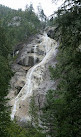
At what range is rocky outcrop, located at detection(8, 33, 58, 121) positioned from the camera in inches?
1107

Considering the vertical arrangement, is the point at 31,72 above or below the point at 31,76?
above

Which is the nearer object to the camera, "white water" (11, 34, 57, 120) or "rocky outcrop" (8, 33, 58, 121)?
"rocky outcrop" (8, 33, 58, 121)

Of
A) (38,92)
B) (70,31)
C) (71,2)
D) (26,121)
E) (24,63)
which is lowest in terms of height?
(26,121)

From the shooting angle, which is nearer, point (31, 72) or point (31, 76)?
point (31, 76)

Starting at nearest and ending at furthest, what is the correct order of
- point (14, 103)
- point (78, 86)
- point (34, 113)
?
1. point (78, 86)
2. point (34, 113)
3. point (14, 103)

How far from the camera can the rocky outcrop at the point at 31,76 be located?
2812cm

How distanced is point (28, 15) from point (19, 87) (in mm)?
57281

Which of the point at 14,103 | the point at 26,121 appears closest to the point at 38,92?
the point at 14,103

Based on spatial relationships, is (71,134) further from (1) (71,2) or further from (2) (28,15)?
(2) (28,15)

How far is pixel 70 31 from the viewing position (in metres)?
7.01

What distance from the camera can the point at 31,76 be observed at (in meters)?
36.3

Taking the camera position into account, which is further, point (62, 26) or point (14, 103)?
point (14, 103)

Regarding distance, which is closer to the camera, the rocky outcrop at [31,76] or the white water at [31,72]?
the rocky outcrop at [31,76]

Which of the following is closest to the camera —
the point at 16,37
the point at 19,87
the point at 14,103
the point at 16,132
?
the point at 16,132
